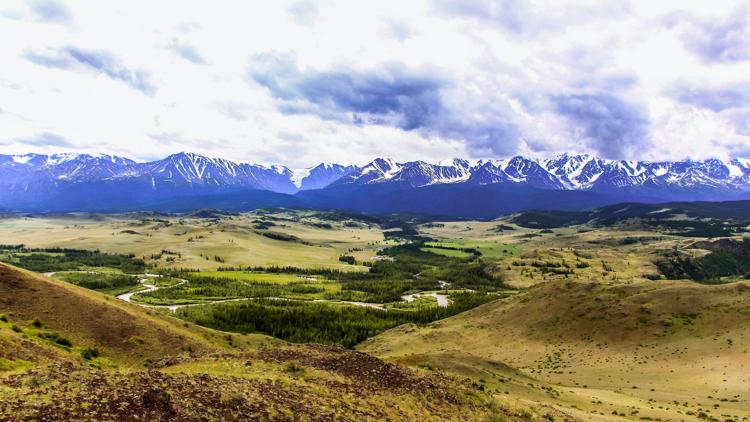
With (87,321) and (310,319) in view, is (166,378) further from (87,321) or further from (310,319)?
(310,319)

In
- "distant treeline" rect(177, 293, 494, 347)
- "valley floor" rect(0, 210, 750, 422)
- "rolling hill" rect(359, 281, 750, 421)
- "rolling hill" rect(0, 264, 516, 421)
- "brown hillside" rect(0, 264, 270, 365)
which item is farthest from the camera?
"distant treeline" rect(177, 293, 494, 347)

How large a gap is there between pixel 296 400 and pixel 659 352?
82854mm

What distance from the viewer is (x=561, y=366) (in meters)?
93.5

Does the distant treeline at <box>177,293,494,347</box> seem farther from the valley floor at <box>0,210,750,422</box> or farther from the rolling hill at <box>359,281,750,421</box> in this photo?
the rolling hill at <box>359,281,750,421</box>

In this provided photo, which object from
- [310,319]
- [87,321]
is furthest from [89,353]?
[310,319]

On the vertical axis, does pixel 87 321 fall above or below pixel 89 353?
above

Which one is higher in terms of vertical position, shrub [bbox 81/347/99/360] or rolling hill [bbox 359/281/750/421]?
shrub [bbox 81/347/99/360]

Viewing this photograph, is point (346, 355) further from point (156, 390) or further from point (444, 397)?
point (156, 390)

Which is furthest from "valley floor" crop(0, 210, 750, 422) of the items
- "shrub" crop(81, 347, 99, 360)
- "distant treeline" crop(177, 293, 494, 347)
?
"distant treeline" crop(177, 293, 494, 347)

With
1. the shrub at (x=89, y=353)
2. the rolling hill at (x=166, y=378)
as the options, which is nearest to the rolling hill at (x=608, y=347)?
the rolling hill at (x=166, y=378)

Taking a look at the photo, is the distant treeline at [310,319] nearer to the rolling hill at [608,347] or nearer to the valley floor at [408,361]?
the valley floor at [408,361]

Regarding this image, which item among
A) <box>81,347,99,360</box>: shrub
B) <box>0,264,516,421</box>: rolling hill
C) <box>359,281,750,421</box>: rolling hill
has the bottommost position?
<box>359,281,750,421</box>: rolling hill

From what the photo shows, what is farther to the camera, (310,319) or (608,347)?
(310,319)

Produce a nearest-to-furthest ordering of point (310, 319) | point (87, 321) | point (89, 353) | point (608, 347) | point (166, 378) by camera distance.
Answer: point (166, 378)
point (89, 353)
point (87, 321)
point (608, 347)
point (310, 319)
